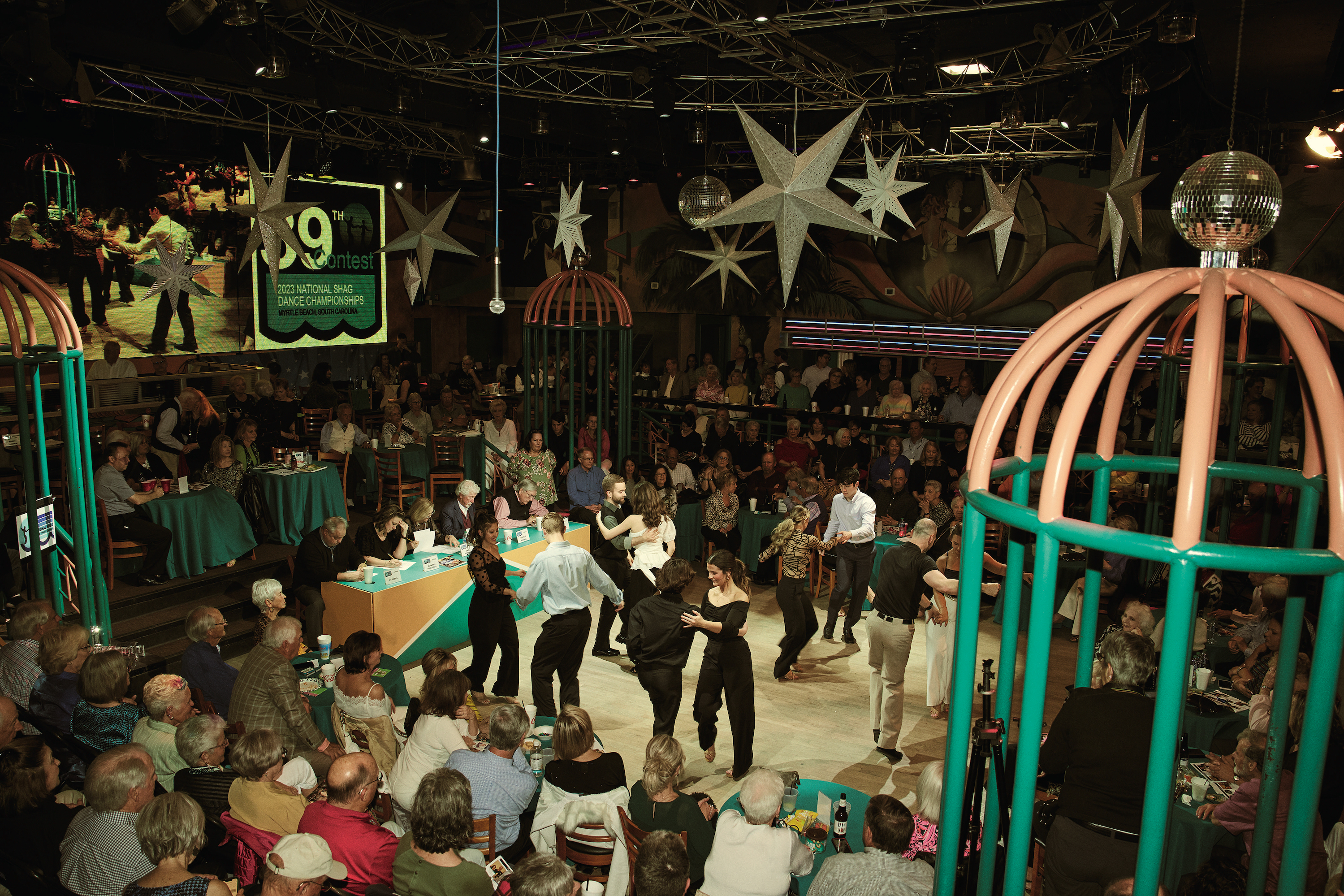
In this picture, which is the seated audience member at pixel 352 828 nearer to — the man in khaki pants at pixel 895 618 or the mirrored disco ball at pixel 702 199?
the man in khaki pants at pixel 895 618

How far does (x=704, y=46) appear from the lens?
27.1 ft

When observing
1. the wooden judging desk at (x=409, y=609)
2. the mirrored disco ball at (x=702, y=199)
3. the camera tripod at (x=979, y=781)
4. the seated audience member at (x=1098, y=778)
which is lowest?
the wooden judging desk at (x=409, y=609)

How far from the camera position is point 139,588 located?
7.01 metres

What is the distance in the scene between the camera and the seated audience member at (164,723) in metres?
4.04

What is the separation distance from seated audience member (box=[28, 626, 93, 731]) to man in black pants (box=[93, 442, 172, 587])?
8.89 ft

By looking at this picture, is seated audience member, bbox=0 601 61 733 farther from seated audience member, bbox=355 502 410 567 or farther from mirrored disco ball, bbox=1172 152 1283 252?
mirrored disco ball, bbox=1172 152 1283 252

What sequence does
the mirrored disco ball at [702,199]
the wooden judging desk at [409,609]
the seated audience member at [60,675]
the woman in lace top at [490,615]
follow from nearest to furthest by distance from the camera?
the seated audience member at [60,675] → the woman in lace top at [490,615] → the wooden judging desk at [409,609] → the mirrored disco ball at [702,199]

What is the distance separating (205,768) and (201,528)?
161 inches

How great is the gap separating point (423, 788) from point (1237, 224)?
2.97m

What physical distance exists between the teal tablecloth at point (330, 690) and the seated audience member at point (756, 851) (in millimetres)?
2272

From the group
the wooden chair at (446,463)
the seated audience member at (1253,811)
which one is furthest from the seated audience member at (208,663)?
the wooden chair at (446,463)

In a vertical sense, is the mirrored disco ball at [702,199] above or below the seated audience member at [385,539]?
above

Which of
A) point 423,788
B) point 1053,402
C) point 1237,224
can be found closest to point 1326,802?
point 1237,224

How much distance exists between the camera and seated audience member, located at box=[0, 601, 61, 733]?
463cm
